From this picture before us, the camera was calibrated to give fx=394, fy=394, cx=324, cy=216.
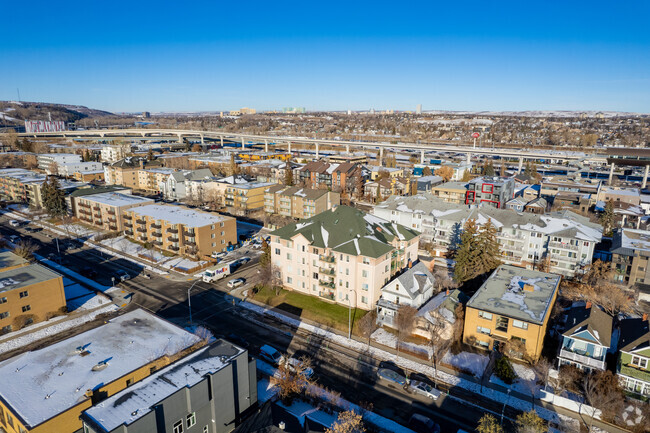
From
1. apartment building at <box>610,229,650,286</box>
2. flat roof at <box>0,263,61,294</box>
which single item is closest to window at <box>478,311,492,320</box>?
apartment building at <box>610,229,650,286</box>

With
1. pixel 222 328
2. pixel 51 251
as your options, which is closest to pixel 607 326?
pixel 222 328

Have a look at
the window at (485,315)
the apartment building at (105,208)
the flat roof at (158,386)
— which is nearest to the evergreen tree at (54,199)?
the apartment building at (105,208)

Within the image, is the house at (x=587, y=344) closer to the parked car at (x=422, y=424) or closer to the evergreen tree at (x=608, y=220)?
the parked car at (x=422, y=424)

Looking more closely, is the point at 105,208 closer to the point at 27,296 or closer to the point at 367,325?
the point at 27,296

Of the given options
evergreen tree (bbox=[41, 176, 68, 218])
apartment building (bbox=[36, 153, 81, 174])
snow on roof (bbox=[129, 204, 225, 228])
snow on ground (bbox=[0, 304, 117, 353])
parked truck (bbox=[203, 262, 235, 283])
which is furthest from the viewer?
apartment building (bbox=[36, 153, 81, 174])

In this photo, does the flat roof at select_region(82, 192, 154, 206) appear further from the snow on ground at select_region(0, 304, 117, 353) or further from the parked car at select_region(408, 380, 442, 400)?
the parked car at select_region(408, 380, 442, 400)
